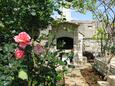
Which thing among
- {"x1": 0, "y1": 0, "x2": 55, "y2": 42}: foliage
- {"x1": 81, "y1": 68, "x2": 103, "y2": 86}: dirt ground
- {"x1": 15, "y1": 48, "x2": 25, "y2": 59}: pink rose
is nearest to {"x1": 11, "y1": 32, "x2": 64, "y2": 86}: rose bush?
{"x1": 15, "y1": 48, "x2": 25, "y2": 59}: pink rose

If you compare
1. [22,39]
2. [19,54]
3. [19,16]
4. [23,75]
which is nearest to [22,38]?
[22,39]

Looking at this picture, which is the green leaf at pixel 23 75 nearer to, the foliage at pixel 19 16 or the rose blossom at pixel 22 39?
the rose blossom at pixel 22 39

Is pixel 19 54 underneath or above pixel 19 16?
underneath

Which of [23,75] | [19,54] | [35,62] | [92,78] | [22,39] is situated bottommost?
[92,78]

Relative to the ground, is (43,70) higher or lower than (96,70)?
higher

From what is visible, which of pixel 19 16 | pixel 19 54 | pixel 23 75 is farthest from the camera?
pixel 19 16

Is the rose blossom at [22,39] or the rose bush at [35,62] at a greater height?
the rose blossom at [22,39]

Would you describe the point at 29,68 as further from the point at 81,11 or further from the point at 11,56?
the point at 81,11

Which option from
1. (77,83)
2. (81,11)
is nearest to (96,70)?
(81,11)

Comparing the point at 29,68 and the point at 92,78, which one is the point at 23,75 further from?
the point at 92,78

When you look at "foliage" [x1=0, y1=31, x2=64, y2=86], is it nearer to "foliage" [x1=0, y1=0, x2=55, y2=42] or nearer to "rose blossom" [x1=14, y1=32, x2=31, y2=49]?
"rose blossom" [x1=14, y1=32, x2=31, y2=49]

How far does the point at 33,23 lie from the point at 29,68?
857mm

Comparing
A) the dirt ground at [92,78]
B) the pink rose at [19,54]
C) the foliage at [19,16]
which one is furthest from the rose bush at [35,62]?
the dirt ground at [92,78]

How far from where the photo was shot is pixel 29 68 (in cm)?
392
